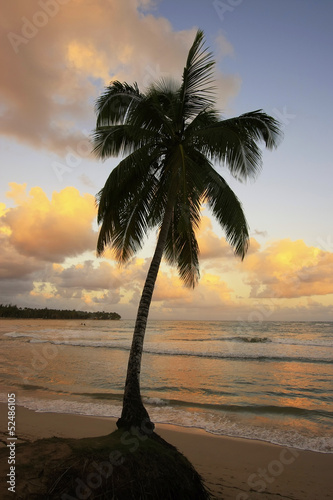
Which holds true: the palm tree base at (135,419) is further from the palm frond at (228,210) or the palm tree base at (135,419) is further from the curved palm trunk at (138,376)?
the palm frond at (228,210)

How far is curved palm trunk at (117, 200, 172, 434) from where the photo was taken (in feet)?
17.0

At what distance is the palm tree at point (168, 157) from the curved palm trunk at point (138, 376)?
0.10 ft

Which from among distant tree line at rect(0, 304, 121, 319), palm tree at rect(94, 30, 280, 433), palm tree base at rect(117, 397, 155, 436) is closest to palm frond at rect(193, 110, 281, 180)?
palm tree at rect(94, 30, 280, 433)

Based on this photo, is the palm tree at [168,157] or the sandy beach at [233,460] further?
the palm tree at [168,157]

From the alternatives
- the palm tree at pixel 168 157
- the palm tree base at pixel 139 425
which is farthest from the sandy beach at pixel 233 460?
the palm tree at pixel 168 157

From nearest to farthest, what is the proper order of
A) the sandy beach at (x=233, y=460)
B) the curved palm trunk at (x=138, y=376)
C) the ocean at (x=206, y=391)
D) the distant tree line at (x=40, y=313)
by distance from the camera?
the sandy beach at (x=233, y=460) < the curved palm trunk at (x=138, y=376) < the ocean at (x=206, y=391) < the distant tree line at (x=40, y=313)

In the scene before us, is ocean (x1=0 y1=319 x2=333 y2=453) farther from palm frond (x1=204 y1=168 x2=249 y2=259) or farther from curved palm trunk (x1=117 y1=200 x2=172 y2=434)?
palm frond (x1=204 y1=168 x2=249 y2=259)

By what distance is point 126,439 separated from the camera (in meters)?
4.70

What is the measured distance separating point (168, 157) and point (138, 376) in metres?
4.74

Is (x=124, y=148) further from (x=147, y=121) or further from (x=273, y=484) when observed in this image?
(x=273, y=484)

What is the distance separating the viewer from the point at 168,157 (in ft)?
24.5

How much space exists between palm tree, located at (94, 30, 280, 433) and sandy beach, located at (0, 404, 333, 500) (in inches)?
116

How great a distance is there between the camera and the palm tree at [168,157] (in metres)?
6.79

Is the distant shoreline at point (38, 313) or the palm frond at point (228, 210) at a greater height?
the palm frond at point (228, 210)
